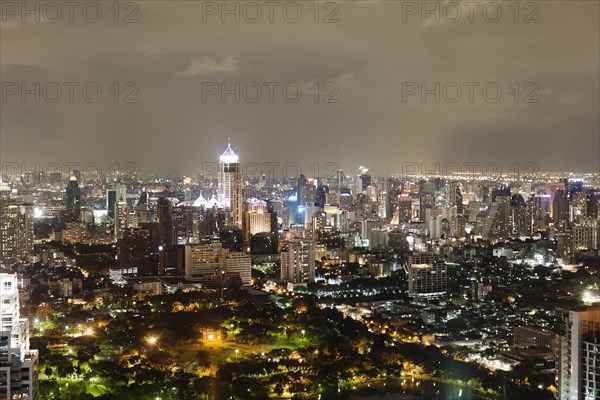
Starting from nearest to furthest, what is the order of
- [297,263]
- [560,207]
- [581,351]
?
[581,351] < [297,263] < [560,207]

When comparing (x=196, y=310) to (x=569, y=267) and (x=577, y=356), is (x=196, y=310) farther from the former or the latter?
(x=569, y=267)

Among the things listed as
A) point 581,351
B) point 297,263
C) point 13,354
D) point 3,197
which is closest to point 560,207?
point 297,263

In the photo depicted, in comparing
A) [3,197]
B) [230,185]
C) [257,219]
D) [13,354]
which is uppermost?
[230,185]

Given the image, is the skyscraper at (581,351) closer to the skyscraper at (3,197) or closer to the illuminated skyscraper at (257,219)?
the skyscraper at (3,197)

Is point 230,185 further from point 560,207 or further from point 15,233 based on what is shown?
point 560,207

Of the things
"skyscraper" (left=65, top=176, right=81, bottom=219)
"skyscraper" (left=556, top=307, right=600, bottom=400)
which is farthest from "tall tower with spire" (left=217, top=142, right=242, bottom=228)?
"skyscraper" (left=556, top=307, right=600, bottom=400)

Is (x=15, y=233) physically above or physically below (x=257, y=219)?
below

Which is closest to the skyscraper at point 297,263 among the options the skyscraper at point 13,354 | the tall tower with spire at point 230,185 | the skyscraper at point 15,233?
the tall tower with spire at point 230,185
